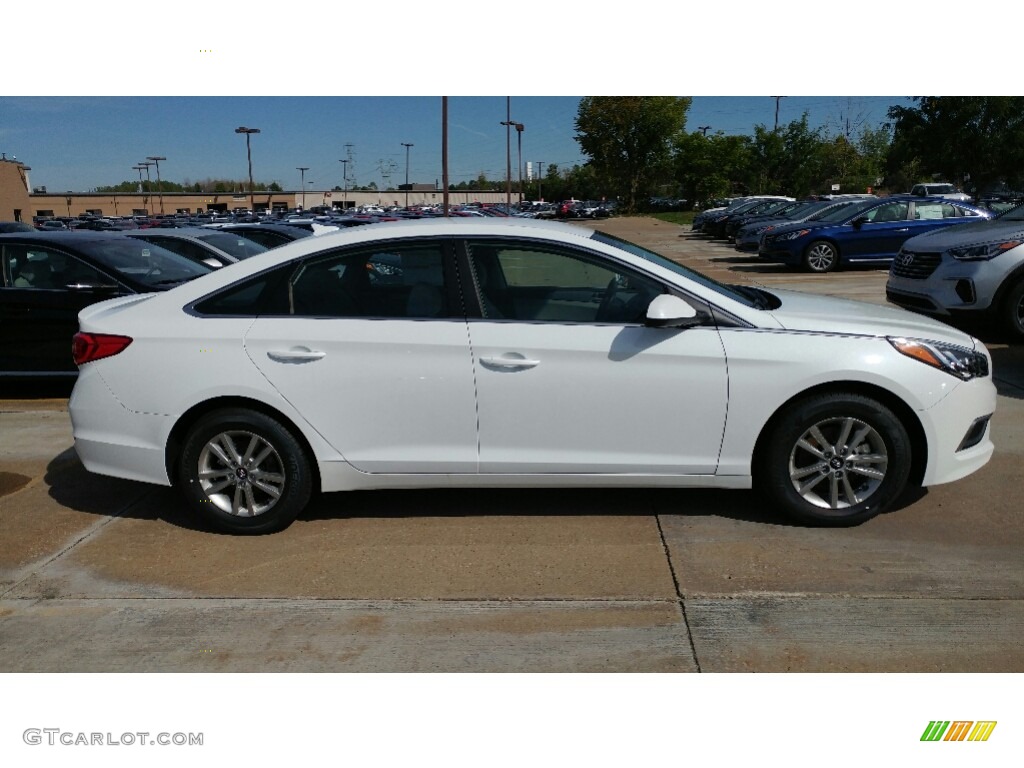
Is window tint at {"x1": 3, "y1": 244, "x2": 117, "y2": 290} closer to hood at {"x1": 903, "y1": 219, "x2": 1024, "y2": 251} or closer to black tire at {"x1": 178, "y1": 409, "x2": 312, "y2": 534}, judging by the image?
black tire at {"x1": 178, "y1": 409, "x2": 312, "y2": 534}

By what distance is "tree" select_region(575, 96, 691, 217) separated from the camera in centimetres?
6462

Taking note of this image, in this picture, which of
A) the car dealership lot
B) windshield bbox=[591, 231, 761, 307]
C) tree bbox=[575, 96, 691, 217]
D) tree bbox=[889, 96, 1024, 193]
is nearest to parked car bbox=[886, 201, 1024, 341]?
the car dealership lot

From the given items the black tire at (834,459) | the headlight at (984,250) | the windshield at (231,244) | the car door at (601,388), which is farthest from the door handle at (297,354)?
the windshield at (231,244)

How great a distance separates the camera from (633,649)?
3.29m

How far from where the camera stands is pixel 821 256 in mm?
17938

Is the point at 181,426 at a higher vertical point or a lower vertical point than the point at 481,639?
higher

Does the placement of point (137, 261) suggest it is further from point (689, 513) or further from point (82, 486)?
point (689, 513)

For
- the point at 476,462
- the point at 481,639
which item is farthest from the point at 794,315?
the point at 481,639

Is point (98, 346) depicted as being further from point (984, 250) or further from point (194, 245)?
point (984, 250)

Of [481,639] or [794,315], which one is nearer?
→ [481,639]

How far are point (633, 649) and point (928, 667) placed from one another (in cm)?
107

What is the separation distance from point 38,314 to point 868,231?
15.5 meters

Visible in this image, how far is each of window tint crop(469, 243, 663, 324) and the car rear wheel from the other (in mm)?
5559
